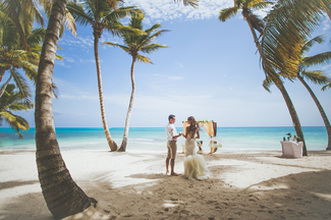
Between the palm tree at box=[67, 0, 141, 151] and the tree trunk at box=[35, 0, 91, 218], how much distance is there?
6.90 metres

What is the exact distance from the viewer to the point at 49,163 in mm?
1938

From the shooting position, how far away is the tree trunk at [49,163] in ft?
6.32

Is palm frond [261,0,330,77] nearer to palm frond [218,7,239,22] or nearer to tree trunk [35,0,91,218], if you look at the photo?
tree trunk [35,0,91,218]

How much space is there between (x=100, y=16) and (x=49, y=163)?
9390 mm

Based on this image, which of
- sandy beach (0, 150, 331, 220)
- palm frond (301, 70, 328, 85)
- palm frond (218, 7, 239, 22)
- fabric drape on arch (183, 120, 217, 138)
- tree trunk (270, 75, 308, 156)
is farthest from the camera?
palm frond (301, 70, 328, 85)

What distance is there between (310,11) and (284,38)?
0.80 meters

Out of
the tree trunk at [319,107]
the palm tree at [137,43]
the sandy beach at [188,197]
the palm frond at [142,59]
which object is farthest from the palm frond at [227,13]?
the sandy beach at [188,197]

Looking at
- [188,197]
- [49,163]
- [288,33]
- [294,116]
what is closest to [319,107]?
[294,116]

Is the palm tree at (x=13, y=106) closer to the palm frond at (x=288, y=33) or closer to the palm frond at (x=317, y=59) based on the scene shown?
the palm frond at (x=288, y=33)

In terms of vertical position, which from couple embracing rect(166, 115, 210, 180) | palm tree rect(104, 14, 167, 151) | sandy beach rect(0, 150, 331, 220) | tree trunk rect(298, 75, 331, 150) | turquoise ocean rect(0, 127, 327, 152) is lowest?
turquoise ocean rect(0, 127, 327, 152)

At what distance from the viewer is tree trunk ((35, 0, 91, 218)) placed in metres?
1.93

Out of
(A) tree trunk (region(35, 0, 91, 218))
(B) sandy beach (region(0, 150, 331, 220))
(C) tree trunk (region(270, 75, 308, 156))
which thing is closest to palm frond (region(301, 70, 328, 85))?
(C) tree trunk (region(270, 75, 308, 156))

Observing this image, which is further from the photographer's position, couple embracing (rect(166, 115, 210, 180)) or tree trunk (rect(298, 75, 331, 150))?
tree trunk (rect(298, 75, 331, 150))

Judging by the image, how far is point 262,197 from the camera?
2730 mm
